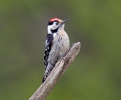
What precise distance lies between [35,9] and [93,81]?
2.38m

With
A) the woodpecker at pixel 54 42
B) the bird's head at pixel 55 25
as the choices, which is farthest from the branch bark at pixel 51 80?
the bird's head at pixel 55 25

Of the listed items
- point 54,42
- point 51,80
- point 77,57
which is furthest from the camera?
point 77,57

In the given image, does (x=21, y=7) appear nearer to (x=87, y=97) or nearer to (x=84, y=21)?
(x=84, y=21)

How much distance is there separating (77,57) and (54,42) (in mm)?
6459

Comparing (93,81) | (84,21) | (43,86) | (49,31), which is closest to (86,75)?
(93,81)

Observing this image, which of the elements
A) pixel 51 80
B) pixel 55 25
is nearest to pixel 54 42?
pixel 55 25

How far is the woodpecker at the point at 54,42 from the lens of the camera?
1153cm

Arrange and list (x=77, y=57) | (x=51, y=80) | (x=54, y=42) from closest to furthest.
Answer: (x=51, y=80)
(x=54, y=42)
(x=77, y=57)

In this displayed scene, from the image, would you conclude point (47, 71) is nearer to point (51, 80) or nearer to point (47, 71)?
point (47, 71)

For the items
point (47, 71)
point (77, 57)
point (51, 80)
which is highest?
point (77, 57)

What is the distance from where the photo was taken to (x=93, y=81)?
1823 cm

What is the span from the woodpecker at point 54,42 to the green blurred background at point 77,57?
5.80m

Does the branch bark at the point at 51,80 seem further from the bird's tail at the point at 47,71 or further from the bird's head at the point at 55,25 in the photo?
the bird's head at the point at 55,25

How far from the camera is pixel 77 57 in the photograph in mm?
18047
